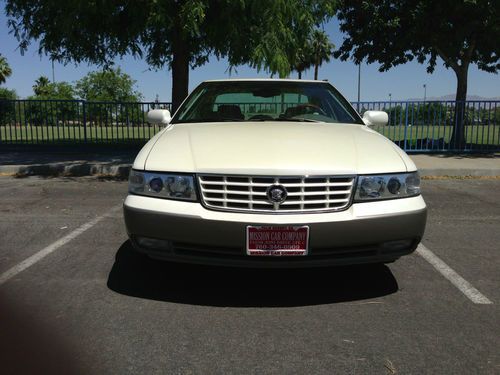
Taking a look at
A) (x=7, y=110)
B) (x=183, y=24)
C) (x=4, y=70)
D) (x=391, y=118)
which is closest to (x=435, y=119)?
(x=391, y=118)

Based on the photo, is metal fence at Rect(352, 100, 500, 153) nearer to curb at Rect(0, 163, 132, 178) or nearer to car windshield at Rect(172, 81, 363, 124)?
curb at Rect(0, 163, 132, 178)

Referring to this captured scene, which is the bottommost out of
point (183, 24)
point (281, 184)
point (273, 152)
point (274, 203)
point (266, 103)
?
point (274, 203)

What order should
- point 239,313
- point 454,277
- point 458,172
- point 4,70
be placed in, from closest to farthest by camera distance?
point 239,313
point 454,277
point 458,172
point 4,70

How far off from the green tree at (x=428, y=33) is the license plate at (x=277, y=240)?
11147 mm

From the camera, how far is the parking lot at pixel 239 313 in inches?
93.7

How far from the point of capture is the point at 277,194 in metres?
2.79

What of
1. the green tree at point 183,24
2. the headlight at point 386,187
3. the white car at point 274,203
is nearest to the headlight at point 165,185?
Result: the white car at point 274,203

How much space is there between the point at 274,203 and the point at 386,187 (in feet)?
2.47

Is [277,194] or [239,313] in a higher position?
[277,194]

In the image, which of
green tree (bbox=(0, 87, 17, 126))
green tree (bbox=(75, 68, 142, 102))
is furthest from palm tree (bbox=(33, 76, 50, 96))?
green tree (bbox=(0, 87, 17, 126))

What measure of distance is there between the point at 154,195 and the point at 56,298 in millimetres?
982

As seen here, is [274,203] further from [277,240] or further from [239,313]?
[239,313]

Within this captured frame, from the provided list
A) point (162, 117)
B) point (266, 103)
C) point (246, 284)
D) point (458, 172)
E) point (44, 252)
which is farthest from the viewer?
point (458, 172)

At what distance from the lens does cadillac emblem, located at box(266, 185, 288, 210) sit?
279cm
